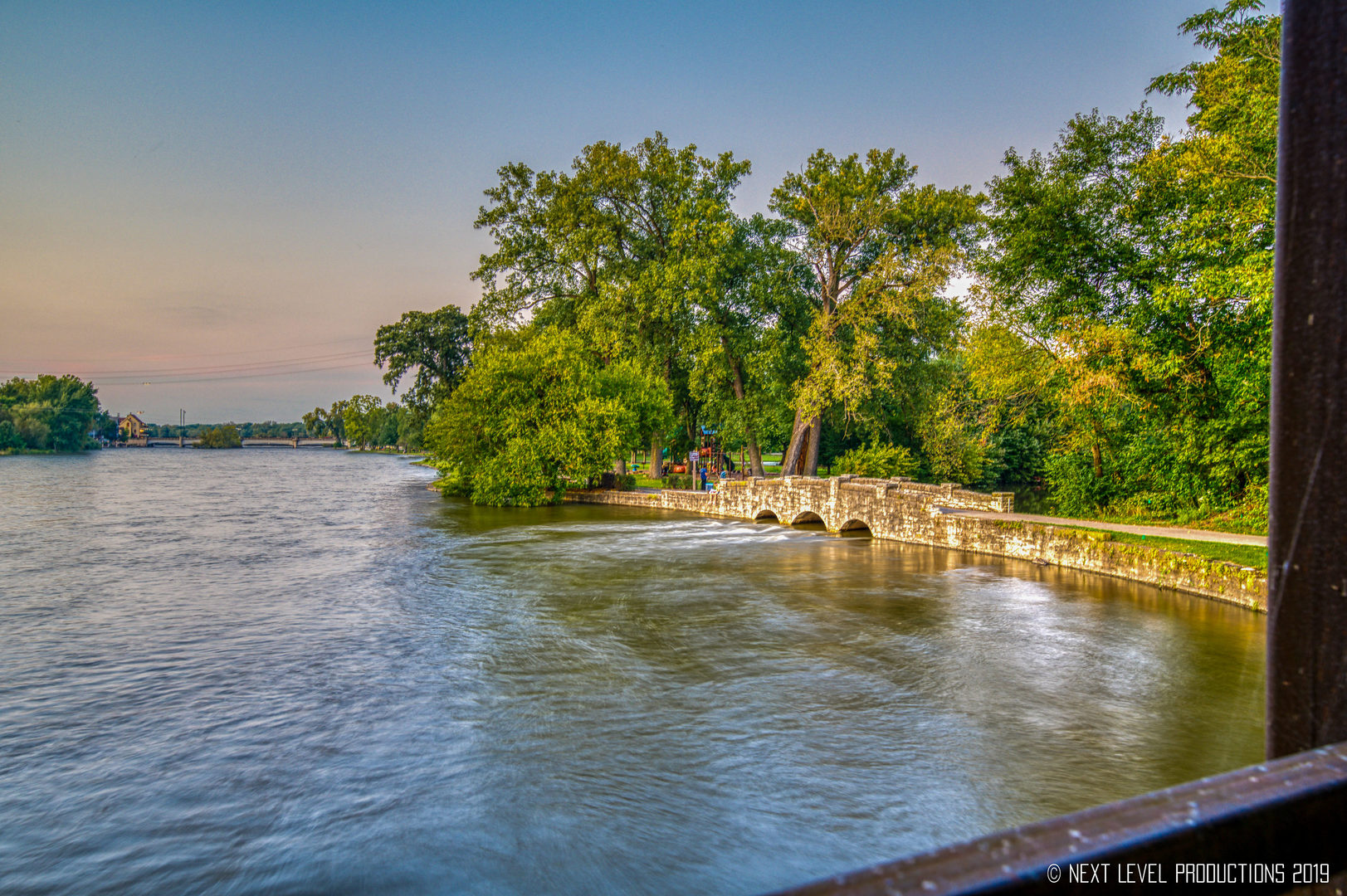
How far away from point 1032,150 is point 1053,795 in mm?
18421

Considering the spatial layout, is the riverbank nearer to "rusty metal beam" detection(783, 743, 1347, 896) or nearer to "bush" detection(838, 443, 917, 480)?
"bush" detection(838, 443, 917, 480)

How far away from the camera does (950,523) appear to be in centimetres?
2022

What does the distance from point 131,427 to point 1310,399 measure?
192 metres

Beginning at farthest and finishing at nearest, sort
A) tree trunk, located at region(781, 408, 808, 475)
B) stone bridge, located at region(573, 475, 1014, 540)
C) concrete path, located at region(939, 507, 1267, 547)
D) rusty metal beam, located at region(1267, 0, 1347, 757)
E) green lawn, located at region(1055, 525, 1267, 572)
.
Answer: tree trunk, located at region(781, 408, 808, 475)
stone bridge, located at region(573, 475, 1014, 540)
concrete path, located at region(939, 507, 1267, 547)
green lawn, located at region(1055, 525, 1267, 572)
rusty metal beam, located at region(1267, 0, 1347, 757)

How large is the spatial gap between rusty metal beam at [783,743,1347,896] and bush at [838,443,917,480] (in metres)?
30.4

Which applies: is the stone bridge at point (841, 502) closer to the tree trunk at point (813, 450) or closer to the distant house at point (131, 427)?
the tree trunk at point (813, 450)

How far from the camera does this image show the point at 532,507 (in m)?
33.0

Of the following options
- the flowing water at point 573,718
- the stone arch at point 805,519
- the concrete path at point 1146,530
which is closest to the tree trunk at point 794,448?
the stone arch at point 805,519

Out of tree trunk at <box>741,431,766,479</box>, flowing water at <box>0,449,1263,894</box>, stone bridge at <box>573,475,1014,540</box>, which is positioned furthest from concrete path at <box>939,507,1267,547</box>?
tree trunk at <box>741,431,766,479</box>

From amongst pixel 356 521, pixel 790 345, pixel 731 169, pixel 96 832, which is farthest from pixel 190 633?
pixel 731 169

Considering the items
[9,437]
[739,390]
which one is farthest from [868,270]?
[9,437]

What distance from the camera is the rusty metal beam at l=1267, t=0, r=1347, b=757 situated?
139 centimetres

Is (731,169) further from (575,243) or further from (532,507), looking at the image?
(532,507)

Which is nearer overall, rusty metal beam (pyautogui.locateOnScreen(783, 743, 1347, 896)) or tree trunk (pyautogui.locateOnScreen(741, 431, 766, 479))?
Result: rusty metal beam (pyautogui.locateOnScreen(783, 743, 1347, 896))
